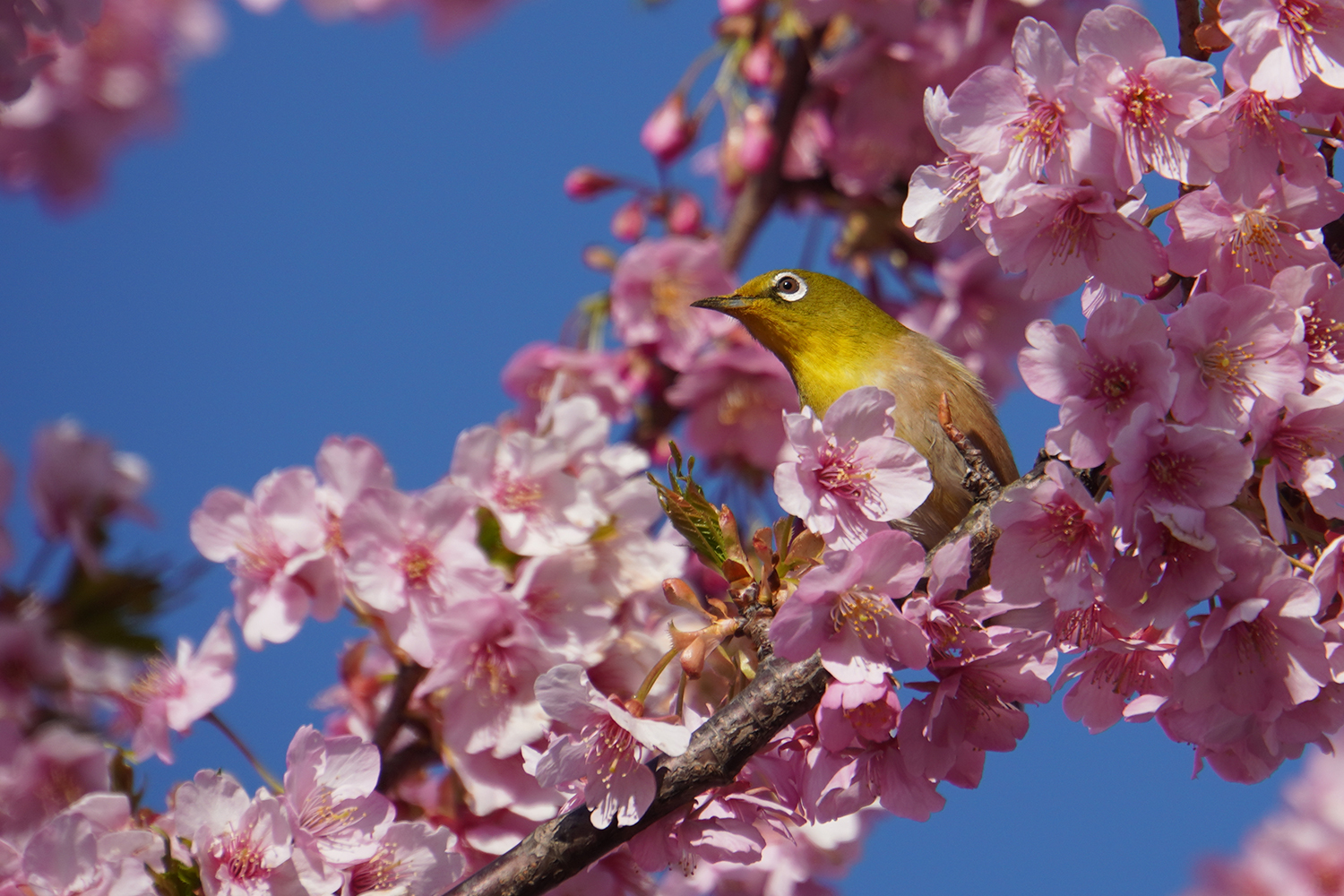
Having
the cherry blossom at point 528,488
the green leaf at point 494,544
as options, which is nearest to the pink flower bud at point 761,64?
the cherry blossom at point 528,488

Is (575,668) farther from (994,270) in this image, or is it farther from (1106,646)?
(994,270)

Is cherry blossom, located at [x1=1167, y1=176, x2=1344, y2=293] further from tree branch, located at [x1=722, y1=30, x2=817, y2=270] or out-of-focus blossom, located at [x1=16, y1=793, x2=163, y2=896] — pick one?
tree branch, located at [x1=722, y1=30, x2=817, y2=270]

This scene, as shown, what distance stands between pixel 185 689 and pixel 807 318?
186cm

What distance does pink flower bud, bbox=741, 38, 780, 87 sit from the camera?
13.1ft

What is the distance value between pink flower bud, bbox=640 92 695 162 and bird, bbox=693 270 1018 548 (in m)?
1.01

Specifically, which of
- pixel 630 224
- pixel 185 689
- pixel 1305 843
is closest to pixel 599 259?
pixel 630 224

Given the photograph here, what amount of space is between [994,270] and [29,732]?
351 cm

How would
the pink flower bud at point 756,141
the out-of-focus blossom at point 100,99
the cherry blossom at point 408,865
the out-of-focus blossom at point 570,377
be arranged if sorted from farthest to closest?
the out-of-focus blossom at point 100,99 < the pink flower bud at point 756,141 < the out-of-focus blossom at point 570,377 < the cherry blossom at point 408,865

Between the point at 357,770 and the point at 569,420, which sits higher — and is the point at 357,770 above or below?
below

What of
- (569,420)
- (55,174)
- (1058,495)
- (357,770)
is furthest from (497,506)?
(55,174)

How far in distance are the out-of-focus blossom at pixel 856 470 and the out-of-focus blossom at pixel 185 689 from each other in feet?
4.33

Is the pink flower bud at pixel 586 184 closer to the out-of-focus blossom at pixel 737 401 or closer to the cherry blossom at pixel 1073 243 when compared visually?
the out-of-focus blossom at pixel 737 401

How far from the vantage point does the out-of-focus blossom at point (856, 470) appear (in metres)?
1.70

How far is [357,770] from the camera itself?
1912mm
